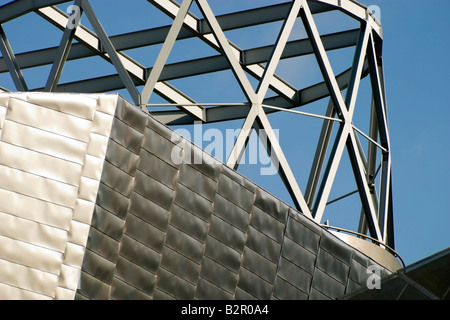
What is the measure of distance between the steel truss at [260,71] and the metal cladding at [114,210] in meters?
4.29

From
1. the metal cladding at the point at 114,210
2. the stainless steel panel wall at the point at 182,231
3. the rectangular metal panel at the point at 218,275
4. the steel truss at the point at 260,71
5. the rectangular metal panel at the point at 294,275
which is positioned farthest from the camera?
the steel truss at the point at 260,71

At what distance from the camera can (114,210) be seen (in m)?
27.1

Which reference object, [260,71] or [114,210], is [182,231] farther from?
[260,71]

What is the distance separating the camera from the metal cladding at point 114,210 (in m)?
26.2

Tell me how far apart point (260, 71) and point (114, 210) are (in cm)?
2256

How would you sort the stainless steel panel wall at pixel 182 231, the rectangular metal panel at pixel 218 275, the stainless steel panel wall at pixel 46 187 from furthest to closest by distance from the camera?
the rectangular metal panel at pixel 218 275
the stainless steel panel wall at pixel 182 231
the stainless steel panel wall at pixel 46 187

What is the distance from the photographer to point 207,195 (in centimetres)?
2944

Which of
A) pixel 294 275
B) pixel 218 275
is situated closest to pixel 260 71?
pixel 294 275

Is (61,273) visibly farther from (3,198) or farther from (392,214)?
(392,214)

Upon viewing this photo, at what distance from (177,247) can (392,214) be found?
19238 millimetres

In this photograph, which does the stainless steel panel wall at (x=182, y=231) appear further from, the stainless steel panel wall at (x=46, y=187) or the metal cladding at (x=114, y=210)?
the stainless steel panel wall at (x=46, y=187)

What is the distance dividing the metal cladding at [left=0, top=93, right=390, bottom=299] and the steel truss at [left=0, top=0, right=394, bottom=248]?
4287 mm

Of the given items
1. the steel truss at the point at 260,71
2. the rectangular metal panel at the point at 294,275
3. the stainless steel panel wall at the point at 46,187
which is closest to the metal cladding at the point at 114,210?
the stainless steel panel wall at the point at 46,187

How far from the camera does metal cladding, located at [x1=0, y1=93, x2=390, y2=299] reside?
2616 cm
